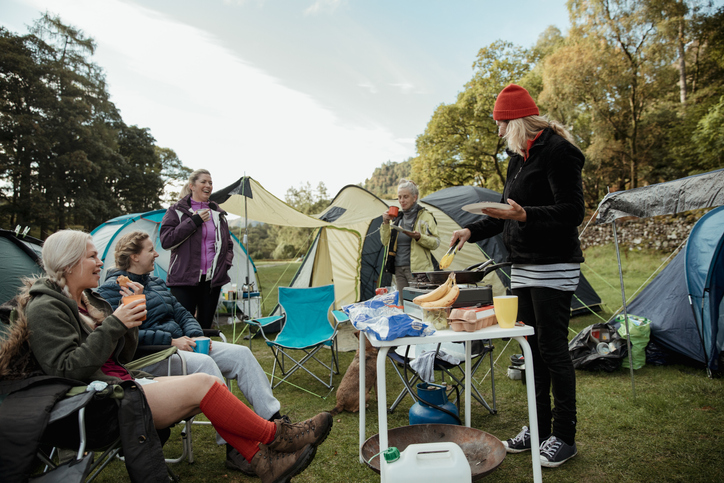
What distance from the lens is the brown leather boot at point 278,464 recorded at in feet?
5.32

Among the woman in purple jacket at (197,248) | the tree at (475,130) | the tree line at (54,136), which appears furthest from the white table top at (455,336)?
→ the tree line at (54,136)

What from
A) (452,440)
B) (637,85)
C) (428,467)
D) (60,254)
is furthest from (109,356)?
(637,85)

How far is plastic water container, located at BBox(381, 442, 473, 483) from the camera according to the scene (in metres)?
1.28

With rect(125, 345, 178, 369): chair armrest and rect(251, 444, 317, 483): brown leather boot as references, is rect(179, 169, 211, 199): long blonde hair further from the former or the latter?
rect(251, 444, 317, 483): brown leather boot

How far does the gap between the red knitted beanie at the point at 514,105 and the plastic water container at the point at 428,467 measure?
4.47 feet

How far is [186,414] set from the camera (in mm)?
1599

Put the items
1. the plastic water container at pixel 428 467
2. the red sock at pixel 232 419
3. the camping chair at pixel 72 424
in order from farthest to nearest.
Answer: the red sock at pixel 232 419 < the plastic water container at pixel 428 467 < the camping chair at pixel 72 424

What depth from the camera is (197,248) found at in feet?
9.82

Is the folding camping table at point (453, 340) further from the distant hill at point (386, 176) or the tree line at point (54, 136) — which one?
the distant hill at point (386, 176)

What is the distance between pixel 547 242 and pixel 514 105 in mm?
611

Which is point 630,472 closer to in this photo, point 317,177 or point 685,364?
point 685,364

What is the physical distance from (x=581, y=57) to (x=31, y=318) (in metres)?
17.3

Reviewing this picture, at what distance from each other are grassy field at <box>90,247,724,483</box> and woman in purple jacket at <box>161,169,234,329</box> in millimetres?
882

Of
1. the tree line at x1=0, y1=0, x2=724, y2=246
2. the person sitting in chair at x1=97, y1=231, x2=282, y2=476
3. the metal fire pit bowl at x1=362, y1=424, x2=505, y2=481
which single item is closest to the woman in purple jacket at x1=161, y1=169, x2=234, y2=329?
the person sitting in chair at x1=97, y1=231, x2=282, y2=476
